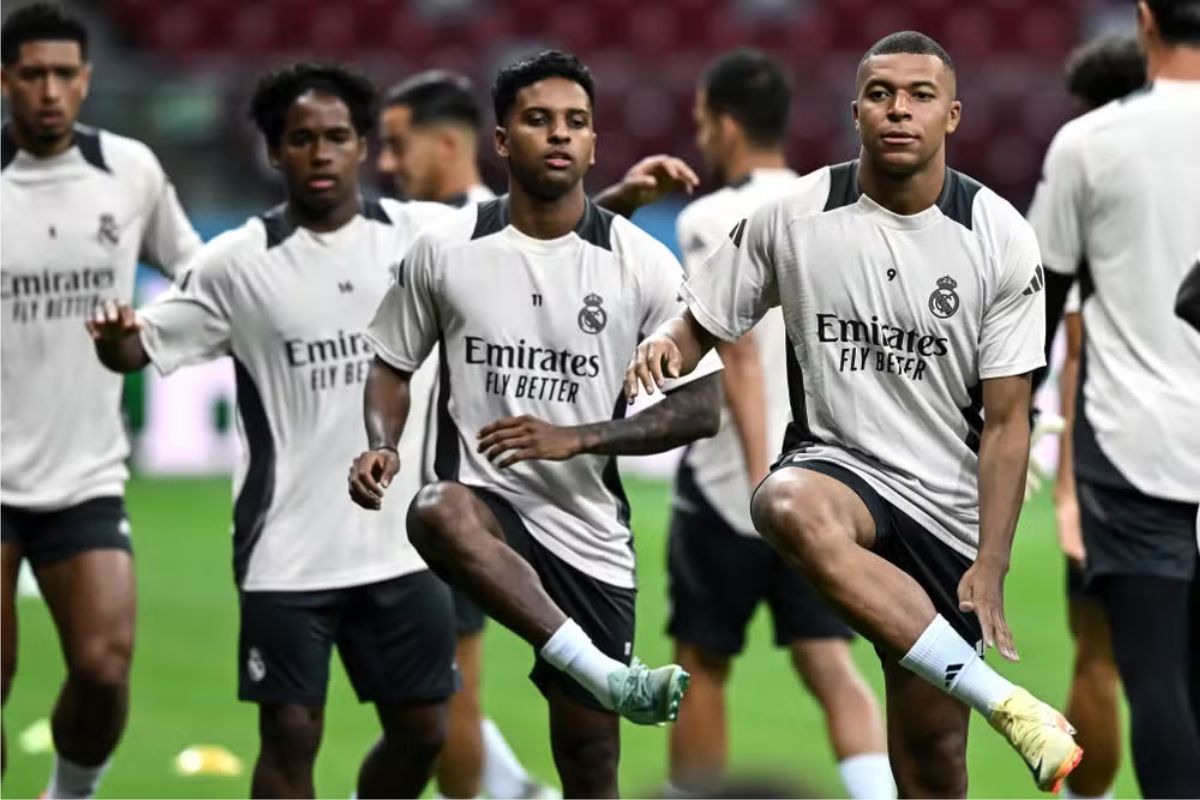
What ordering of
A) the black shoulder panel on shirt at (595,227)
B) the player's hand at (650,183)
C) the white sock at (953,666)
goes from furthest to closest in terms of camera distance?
the player's hand at (650,183) → the black shoulder panel on shirt at (595,227) → the white sock at (953,666)

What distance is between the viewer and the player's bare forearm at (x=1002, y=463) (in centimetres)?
592

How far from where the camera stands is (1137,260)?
6.92 m

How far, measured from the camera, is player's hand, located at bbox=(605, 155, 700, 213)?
23.1 ft

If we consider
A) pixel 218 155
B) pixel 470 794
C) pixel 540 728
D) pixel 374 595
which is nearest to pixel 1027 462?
pixel 374 595

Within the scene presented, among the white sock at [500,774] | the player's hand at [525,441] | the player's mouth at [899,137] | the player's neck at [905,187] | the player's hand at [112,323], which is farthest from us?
the white sock at [500,774]

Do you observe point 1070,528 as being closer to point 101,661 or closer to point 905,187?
point 905,187

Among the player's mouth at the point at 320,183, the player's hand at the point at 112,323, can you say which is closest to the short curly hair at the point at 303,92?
the player's mouth at the point at 320,183

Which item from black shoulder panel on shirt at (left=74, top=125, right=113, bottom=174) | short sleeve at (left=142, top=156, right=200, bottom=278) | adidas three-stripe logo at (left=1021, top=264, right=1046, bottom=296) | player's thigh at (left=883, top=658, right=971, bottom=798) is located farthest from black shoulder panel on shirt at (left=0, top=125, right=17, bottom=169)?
adidas three-stripe logo at (left=1021, top=264, right=1046, bottom=296)

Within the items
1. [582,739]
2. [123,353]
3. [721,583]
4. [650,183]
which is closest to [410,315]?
[650,183]

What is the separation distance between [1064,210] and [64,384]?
3.26m

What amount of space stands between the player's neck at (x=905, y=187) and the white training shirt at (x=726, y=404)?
2.03 m

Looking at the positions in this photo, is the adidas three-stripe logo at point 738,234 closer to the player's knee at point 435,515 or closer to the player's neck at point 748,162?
the player's knee at point 435,515

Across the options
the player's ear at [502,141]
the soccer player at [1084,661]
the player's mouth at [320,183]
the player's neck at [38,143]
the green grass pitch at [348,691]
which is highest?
the player's ear at [502,141]

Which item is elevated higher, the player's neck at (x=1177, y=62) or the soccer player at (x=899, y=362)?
the player's neck at (x=1177, y=62)
